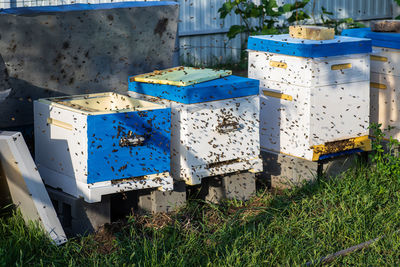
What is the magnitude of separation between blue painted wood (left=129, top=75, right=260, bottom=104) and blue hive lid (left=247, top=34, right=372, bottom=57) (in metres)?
0.38

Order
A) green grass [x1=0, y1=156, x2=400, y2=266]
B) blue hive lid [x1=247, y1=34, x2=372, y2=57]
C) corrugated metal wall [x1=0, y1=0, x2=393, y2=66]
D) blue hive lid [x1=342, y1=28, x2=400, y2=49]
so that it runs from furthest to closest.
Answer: corrugated metal wall [x1=0, y1=0, x2=393, y2=66] → blue hive lid [x1=342, y1=28, x2=400, y2=49] → blue hive lid [x1=247, y1=34, x2=372, y2=57] → green grass [x1=0, y1=156, x2=400, y2=266]

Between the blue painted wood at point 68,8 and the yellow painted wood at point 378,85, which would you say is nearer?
the blue painted wood at point 68,8

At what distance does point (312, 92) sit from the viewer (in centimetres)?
383

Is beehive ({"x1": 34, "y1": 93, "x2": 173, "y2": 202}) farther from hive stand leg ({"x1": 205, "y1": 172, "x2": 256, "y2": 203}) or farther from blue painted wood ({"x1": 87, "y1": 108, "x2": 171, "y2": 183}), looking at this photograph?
hive stand leg ({"x1": 205, "y1": 172, "x2": 256, "y2": 203})

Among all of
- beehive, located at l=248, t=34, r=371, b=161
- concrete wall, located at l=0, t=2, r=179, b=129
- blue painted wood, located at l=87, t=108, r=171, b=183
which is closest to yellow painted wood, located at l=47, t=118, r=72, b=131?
blue painted wood, located at l=87, t=108, r=171, b=183

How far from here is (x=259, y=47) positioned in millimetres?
4102

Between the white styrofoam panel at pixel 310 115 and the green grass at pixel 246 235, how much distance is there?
1.05 ft

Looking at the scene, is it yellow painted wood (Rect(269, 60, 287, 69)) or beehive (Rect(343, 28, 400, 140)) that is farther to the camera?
beehive (Rect(343, 28, 400, 140))

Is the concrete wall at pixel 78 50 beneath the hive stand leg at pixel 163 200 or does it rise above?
above

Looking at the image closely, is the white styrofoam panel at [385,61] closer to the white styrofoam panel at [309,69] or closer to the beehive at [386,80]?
the beehive at [386,80]

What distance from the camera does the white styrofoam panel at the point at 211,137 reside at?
3.47m

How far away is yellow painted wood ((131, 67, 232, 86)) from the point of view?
3.56 meters

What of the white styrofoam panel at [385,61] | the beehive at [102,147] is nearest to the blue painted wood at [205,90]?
the beehive at [102,147]

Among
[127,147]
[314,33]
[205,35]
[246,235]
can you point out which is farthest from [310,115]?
[205,35]
